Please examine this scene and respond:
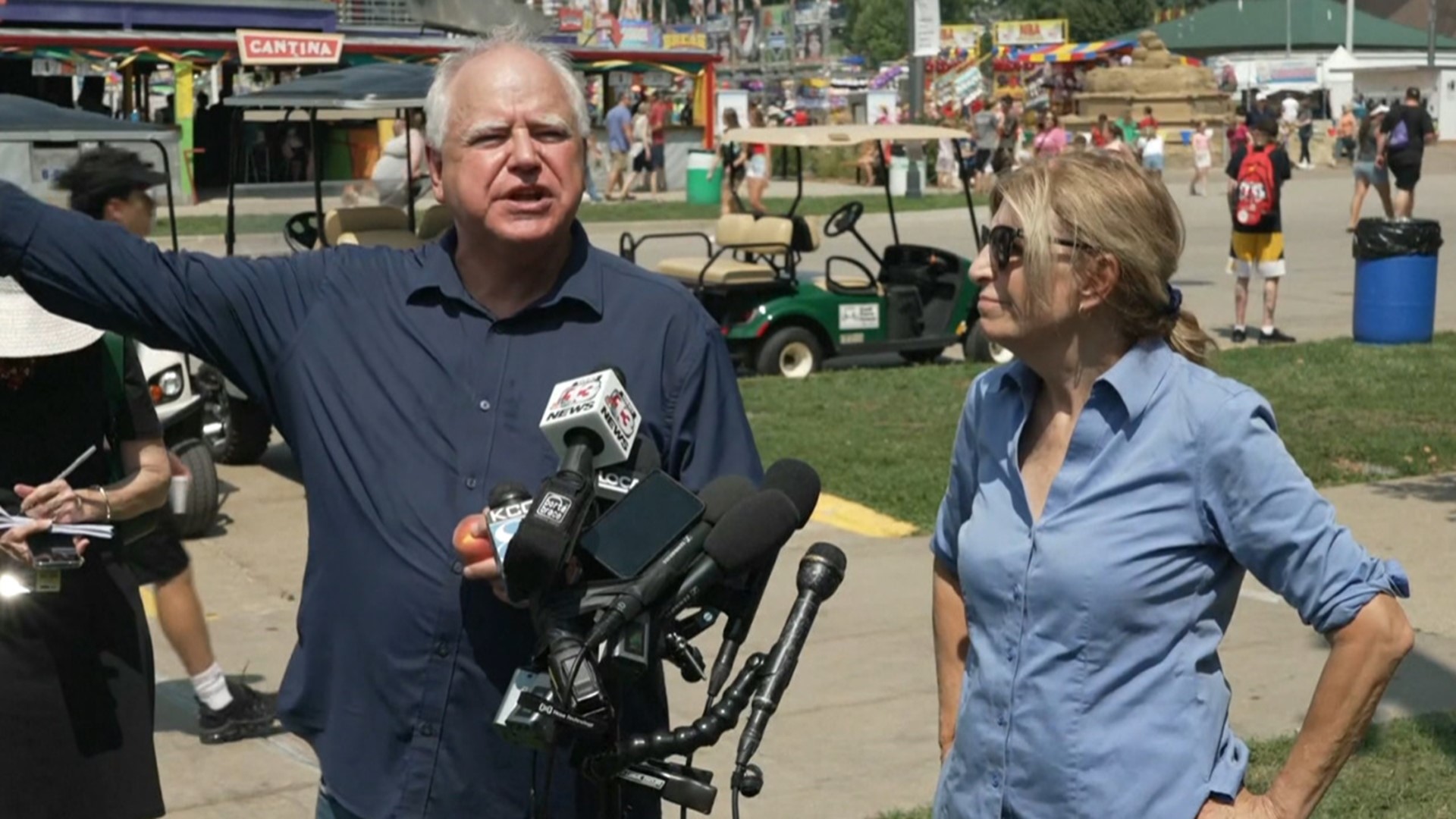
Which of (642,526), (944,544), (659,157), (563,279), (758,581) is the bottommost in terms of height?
(659,157)

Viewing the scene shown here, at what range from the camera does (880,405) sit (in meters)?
12.9

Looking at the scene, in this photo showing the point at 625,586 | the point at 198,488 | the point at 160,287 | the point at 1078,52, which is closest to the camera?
the point at 625,586

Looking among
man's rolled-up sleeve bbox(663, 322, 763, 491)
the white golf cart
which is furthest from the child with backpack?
man's rolled-up sleeve bbox(663, 322, 763, 491)

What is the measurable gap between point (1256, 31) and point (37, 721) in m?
85.2

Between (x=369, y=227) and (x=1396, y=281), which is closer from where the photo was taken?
(x=369, y=227)

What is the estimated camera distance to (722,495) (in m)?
2.67

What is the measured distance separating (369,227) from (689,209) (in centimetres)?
1938

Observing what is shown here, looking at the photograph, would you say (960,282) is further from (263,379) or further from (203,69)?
(203,69)

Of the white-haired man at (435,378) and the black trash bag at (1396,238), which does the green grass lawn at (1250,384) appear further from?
the white-haired man at (435,378)

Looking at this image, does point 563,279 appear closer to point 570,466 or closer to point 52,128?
point 570,466

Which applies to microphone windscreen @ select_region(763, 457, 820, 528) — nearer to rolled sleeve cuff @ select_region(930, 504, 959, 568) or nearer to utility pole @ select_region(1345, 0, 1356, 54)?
rolled sleeve cuff @ select_region(930, 504, 959, 568)

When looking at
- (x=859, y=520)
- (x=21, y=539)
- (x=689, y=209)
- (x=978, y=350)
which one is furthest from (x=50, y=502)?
(x=689, y=209)

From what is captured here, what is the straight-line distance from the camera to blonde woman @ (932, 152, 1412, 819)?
2900 mm

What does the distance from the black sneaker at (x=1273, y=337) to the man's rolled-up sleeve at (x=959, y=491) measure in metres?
13.3
